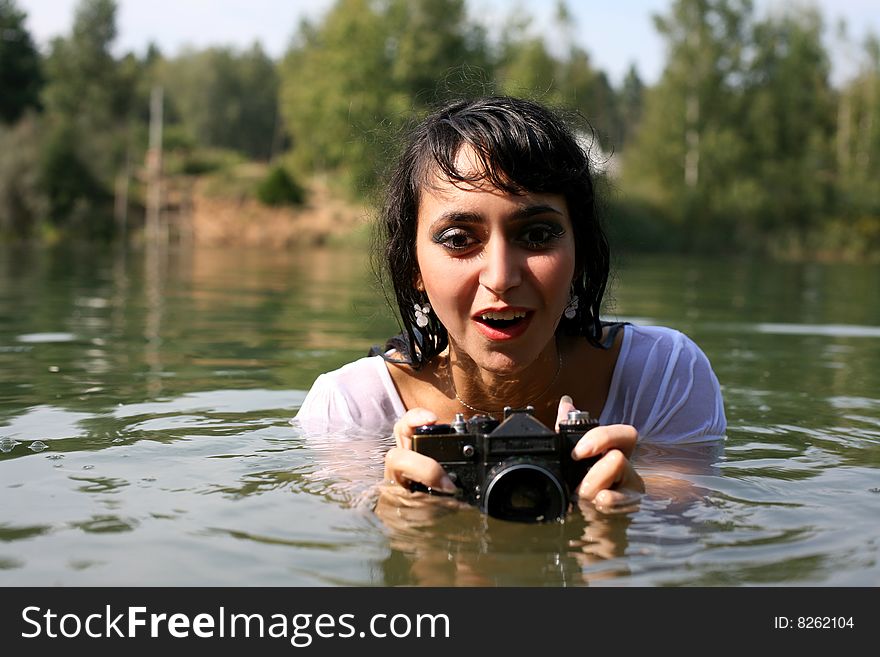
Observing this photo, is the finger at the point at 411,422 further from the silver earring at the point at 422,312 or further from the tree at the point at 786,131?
the tree at the point at 786,131

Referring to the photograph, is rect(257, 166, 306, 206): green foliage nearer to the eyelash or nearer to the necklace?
the necklace

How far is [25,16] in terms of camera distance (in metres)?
41.9

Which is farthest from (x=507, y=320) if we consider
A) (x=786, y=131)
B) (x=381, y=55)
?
(x=381, y=55)

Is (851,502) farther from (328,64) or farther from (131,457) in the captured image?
(328,64)

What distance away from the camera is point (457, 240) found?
10.4ft

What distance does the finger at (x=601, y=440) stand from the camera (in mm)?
2738

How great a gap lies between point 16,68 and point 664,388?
4140 centimetres

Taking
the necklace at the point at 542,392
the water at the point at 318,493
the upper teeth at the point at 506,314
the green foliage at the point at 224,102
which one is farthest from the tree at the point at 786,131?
the upper teeth at the point at 506,314

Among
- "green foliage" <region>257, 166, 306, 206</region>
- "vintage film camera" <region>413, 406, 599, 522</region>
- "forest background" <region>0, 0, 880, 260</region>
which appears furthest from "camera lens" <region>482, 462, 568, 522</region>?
"green foliage" <region>257, 166, 306, 206</region>

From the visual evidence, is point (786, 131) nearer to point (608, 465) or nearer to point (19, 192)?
point (19, 192)

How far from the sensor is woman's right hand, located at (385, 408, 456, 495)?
276 centimetres

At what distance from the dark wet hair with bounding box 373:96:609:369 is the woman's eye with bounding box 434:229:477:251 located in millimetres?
154
